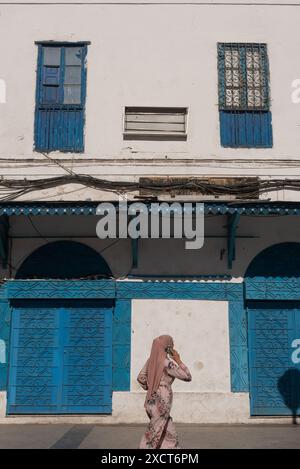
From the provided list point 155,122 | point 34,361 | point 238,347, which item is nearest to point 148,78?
point 155,122

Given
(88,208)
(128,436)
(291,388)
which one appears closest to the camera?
(128,436)

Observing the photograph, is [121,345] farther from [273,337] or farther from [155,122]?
[155,122]

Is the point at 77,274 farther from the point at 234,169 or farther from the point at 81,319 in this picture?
the point at 234,169

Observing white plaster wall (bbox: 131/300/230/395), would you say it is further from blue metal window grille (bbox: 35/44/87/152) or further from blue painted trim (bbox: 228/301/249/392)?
blue metal window grille (bbox: 35/44/87/152)

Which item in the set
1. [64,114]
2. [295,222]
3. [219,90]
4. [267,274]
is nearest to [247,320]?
[267,274]

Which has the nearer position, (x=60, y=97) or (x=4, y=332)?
(x=4, y=332)

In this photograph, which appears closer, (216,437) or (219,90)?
(216,437)

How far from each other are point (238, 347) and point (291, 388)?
47.0 inches

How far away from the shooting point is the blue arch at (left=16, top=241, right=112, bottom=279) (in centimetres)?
1083

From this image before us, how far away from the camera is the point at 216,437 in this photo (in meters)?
9.09

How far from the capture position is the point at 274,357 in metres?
10.5

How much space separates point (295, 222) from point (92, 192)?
12.7ft

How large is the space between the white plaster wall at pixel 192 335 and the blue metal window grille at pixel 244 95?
10.5 feet

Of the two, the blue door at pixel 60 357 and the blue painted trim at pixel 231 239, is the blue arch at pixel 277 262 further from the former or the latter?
the blue door at pixel 60 357
